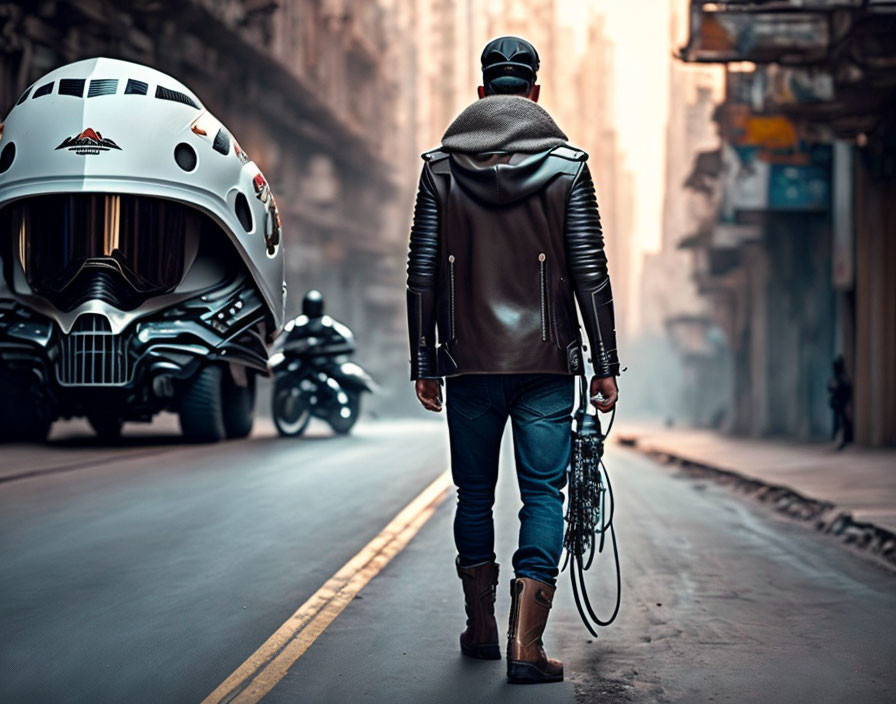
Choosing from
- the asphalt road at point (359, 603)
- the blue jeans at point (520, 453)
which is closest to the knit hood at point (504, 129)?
the blue jeans at point (520, 453)

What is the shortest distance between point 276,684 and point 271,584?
243cm

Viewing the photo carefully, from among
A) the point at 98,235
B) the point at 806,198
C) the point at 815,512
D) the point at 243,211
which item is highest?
the point at 806,198

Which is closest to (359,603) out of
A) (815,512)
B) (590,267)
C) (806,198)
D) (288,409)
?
(590,267)

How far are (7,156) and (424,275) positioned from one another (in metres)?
6.51

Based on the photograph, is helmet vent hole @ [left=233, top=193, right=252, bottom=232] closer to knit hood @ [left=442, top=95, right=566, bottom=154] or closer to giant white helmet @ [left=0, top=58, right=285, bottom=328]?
giant white helmet @ [left=0, top=58, right=285, bottom=328]

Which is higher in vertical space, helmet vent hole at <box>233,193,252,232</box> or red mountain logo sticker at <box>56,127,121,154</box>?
red mountain logo sticker at <box>56,127,121,154</box>

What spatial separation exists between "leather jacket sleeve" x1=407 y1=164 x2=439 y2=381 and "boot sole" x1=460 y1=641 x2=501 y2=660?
1.14m

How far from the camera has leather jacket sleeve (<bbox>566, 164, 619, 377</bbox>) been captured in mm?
5680

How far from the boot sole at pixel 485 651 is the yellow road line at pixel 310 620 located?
0.71 metres

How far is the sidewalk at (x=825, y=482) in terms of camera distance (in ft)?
39.5

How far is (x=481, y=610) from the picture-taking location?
593 centimetres

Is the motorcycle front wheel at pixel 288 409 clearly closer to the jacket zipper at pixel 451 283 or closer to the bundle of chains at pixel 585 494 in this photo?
the bundle of chains at pixel 585 494

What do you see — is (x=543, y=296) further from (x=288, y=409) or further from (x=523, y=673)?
(x=288, y=409)

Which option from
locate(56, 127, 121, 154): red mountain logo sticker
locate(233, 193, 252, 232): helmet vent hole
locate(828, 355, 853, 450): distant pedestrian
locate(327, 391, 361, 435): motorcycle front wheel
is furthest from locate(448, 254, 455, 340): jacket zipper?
locate(828, 355, 853, 450): distant pedestrian
